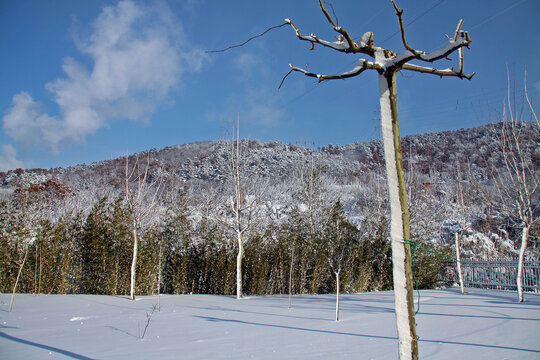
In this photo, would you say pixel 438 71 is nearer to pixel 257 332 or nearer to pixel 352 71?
pixel 352 71

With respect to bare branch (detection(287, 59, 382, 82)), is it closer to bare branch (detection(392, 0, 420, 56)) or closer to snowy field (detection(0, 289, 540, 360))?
bare branch (detection(392, 0, 420, 56))

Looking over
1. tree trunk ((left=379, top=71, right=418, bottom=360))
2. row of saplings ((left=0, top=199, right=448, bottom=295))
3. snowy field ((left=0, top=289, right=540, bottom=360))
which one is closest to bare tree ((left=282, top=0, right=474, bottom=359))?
tree trunk ((left=379, top=71, right=418, bottom=360))

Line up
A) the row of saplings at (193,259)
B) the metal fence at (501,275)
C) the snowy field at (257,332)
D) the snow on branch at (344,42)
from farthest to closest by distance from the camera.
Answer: the metal fence at (501,275) → the row of saplings at (193,259) → the snowy field at (257,332) → the snow on branch at (344,42)

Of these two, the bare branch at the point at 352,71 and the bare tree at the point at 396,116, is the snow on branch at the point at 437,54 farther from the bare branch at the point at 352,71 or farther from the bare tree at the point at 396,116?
the bare branch at the point at 352,71

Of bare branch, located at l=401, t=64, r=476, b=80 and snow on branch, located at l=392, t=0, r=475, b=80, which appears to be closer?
snow on branch, located at l=392, t=0, r=475, b=80

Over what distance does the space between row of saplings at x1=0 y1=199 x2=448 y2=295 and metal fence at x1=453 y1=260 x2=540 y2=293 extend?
1112mm

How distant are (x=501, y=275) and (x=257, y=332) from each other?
10.4 meters

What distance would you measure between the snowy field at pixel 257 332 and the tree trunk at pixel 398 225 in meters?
1.49

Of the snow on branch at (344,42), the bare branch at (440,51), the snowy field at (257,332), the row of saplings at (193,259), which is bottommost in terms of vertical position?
the snowy field at (257,332)

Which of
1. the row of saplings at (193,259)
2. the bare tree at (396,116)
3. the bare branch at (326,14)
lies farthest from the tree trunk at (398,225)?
the row of saplings at (193,259)

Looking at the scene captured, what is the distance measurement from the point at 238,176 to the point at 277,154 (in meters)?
39.6

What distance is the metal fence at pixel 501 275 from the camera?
966 cm

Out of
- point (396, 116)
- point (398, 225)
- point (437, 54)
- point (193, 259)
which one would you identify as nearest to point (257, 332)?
point (398, 225)

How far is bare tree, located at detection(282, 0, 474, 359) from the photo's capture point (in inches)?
65.0
